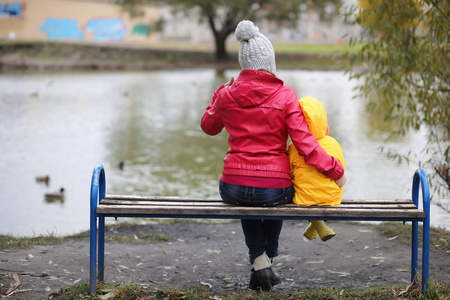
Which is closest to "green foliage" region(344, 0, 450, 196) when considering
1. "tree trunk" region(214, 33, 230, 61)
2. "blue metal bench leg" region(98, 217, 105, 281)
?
"blue metal bench leg" region(98, 217, 105, 281)

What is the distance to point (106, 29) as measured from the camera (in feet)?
159

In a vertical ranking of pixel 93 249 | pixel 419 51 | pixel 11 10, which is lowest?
pixel 93 249

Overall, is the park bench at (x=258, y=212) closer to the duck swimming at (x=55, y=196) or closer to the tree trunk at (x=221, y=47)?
the duck swimming at (x=55, y=196)

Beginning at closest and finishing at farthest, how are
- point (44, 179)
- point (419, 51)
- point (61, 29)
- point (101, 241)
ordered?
point (101, 241) → point (419, 51) → point (44, 179) → point (61, 29)

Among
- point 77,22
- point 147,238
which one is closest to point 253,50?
point 147,238

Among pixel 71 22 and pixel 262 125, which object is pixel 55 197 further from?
pixel 71 22

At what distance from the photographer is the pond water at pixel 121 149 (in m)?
7.61

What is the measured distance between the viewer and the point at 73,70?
31.5m

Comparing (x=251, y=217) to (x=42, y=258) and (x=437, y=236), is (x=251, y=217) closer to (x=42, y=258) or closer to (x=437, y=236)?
(x=42, y=258)

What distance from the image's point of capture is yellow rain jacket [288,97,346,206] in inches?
161

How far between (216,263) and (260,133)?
159cm

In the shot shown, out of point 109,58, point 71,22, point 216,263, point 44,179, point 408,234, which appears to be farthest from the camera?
point 71,22

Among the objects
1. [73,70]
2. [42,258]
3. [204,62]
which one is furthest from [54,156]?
[204,62]

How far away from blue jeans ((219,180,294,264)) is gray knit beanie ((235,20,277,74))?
80cm
